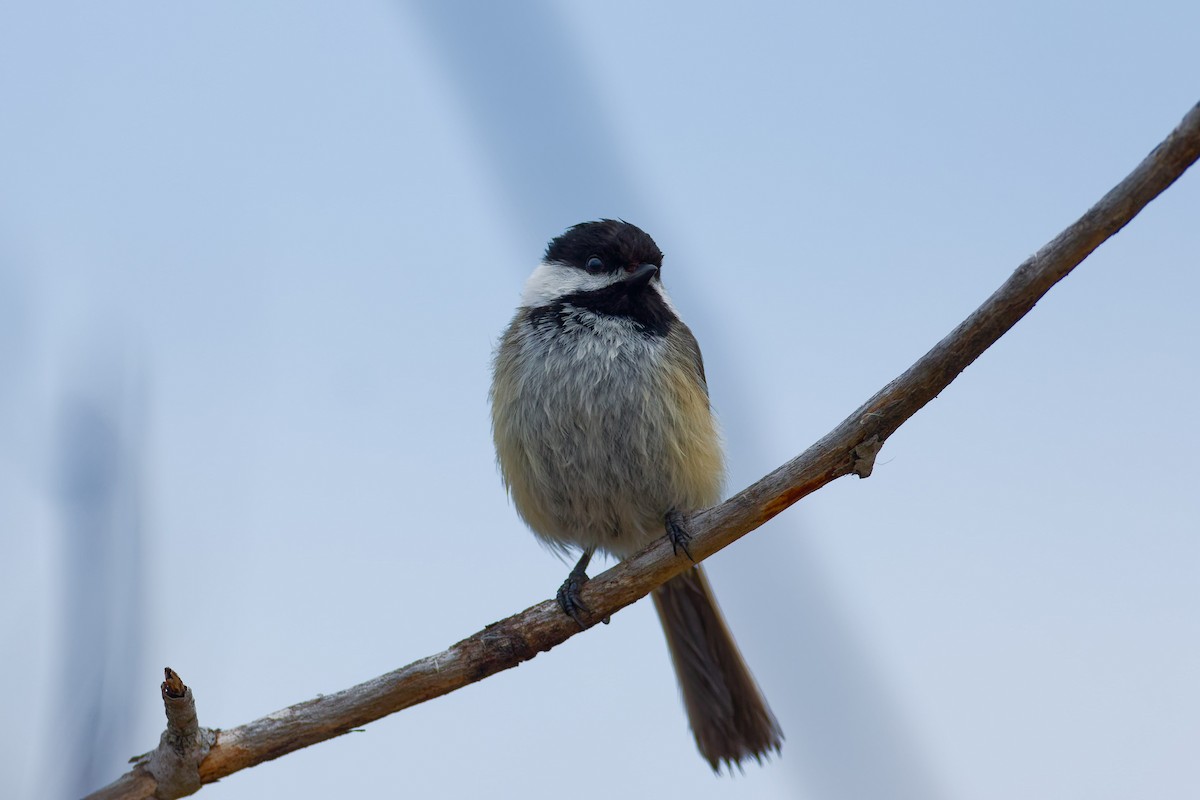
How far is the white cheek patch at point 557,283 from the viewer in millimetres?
4535

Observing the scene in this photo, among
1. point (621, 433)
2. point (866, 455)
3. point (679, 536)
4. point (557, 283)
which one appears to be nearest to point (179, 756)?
point (679, 536)

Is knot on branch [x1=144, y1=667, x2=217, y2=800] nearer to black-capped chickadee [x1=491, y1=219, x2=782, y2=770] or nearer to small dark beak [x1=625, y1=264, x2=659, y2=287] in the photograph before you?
black-capped chickadee [x1=491, y1=219, x2=782, y2=770]

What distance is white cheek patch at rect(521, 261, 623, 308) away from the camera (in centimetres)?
454

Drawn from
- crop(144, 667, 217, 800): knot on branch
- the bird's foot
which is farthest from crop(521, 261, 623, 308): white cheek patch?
crop(144, 667, 217, 800): knot on branch

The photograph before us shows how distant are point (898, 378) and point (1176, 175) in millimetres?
870

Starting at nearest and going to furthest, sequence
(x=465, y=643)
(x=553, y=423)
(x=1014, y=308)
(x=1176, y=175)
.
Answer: (x=1176, y=175) → (x=1014, y=308) → (x=465, y=643) → (x=553, y=423)

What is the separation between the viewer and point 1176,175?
7.59 feet

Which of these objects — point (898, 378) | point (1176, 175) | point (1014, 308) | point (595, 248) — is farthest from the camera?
point (595, 248)

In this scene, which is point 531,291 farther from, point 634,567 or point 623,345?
point 634,567

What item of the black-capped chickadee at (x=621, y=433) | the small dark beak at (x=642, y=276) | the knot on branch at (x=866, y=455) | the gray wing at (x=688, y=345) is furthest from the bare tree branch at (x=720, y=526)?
the small dark beak at (x=642, y=276)

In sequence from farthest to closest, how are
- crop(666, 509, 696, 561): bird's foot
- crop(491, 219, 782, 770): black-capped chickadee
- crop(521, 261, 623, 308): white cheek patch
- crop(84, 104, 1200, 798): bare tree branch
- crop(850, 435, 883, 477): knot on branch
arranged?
crop(521, 261, 623, 308): white cheek patch
crop(491, 219, 782, 770): black-capped chickadee
crop(666, 509, 696, 561): bird's foot
crop(850, 435, 883, 477): knot on branch
crop(84, 104, 1200, 798): bare tree branch

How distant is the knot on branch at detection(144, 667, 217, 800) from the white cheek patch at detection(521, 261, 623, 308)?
222 centimetres

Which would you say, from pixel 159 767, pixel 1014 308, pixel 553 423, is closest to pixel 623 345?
pixel 553 423

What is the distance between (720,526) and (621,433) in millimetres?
880
